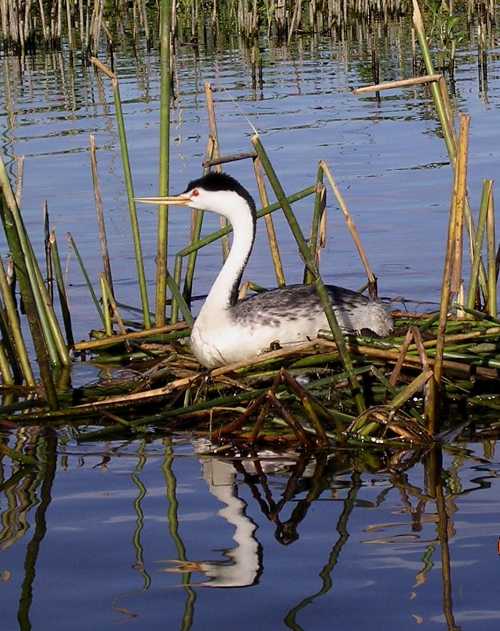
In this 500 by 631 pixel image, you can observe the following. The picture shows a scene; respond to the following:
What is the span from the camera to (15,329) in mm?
6406

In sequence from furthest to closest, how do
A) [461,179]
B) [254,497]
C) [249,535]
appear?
1. [461,179]
2. [254,497]
3. [249,535]

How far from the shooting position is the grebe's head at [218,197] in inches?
269

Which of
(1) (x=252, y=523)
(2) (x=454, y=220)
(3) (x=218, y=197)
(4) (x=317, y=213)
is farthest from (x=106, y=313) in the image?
(1) (x=252, y=523)

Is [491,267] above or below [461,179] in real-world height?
below

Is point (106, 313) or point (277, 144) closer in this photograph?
point (106, 313)

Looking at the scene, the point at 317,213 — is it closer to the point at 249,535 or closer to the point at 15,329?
the point at 15,329

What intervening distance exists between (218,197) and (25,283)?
1457mm

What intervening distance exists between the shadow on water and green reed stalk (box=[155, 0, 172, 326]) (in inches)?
60.8

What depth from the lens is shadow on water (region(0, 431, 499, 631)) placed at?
4090mm

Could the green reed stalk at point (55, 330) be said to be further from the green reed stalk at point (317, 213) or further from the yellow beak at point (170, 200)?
the green reed stalk at point (317, 213)

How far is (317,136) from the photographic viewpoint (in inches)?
592

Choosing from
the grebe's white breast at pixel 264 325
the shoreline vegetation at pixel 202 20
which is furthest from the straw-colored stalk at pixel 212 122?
the shoreline vegetation at pixel 202 20

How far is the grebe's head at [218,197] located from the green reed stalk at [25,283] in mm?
1048

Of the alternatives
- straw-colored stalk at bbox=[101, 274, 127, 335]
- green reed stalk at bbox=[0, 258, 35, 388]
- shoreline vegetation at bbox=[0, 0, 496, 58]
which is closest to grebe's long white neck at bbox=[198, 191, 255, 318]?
straw-colored stalk at bbox=[101, 274, 127, 335]
